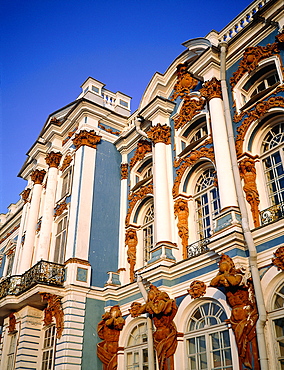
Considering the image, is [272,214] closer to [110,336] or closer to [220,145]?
[220,145]

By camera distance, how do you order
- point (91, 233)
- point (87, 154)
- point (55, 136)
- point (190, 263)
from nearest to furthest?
point (190, 263)
point (91, 233)
point (87, 154)
point (55, 136)

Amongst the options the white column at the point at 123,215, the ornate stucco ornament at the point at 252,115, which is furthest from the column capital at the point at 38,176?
the ornate stucco ornament at the point at 252,115

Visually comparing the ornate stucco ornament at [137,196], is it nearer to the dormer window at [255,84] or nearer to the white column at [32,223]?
the dormer window at [255,84]

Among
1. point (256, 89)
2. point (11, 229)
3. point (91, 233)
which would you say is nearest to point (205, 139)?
point (256, 89)

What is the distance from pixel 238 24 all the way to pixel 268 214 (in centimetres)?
684

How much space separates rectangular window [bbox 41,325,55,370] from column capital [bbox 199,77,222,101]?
9.13 m

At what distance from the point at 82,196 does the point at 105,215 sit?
3.91 feet

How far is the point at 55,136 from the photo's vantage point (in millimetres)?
18938

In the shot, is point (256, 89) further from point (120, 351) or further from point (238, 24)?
point (120, 351)

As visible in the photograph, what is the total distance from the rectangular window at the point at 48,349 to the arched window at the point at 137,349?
2.50 meters

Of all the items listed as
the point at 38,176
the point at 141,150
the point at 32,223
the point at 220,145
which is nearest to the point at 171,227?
the point at 220,145

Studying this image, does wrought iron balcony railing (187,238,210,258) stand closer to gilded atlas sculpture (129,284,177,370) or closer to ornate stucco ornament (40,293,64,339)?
gilded atlas sculpture (129,284,177,370)

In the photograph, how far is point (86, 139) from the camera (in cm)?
1658

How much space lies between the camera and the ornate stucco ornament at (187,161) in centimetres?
1253
